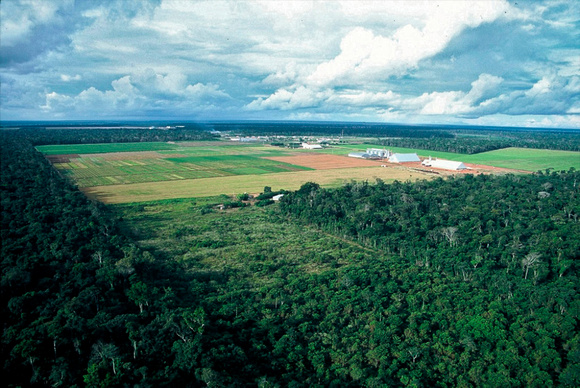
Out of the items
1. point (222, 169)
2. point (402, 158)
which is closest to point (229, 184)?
point (222, 169)

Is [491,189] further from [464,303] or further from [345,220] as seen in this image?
[464,303]

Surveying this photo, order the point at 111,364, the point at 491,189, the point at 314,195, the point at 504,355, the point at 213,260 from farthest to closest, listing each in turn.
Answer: the point at 491,189 → the point at 314,195 → the point at 213,260 → the point at 504,355 → the point at 111,364

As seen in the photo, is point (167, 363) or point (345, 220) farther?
point (345, 220)

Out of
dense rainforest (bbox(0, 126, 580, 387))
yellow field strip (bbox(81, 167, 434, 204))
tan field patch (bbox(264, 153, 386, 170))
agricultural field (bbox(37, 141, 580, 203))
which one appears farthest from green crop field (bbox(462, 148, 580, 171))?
→ dense rainforest (bbox(0, 126, 580, 387))

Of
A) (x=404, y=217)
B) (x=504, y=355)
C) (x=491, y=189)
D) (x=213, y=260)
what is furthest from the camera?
(x=491, y=189)

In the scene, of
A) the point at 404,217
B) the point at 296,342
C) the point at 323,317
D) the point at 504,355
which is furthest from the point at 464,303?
the point at 404,217

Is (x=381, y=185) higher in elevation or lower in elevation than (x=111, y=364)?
higher

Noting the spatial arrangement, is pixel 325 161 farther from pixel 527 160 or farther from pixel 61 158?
pixel 61 158

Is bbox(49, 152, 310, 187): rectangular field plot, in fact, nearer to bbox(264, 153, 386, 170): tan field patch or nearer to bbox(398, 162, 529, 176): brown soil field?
bbox(264, 153, 386, 170): tan field patch
